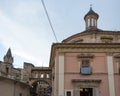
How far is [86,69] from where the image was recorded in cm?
2431

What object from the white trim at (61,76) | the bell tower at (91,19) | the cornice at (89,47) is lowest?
the white trim at (61,76)

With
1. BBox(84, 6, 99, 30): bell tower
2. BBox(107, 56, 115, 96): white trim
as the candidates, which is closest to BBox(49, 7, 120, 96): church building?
BBox(107, 56, 115, 96): white trim

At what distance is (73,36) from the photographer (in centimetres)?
3066

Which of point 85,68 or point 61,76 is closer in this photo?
point 61,76

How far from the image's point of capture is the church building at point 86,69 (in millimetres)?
23795

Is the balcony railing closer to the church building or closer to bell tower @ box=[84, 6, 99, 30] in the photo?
the church building

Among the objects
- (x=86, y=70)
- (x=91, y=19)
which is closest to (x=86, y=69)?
(x=86, y=70)

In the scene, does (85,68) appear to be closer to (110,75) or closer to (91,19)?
(110,75)

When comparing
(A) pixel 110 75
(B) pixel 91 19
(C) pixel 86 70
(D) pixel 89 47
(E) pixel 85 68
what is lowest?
(A) pixel 110 75

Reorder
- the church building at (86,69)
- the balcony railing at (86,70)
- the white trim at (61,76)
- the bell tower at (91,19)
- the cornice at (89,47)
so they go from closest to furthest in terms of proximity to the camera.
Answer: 1. the white trim at (61,76)
2. the church building at (86,69)
3. the balcony railing at (86,70)
4. the cornice at (89,47)
5. the bell tower at (91,19)

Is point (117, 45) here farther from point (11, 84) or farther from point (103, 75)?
point (11, 84)

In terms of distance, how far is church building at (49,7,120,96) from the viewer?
23.8m

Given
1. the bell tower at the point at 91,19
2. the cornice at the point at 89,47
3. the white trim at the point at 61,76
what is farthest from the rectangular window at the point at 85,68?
the bell tower at the point at 91,19

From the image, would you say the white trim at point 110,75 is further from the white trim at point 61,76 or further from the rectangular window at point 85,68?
the white trim at point 61,76
